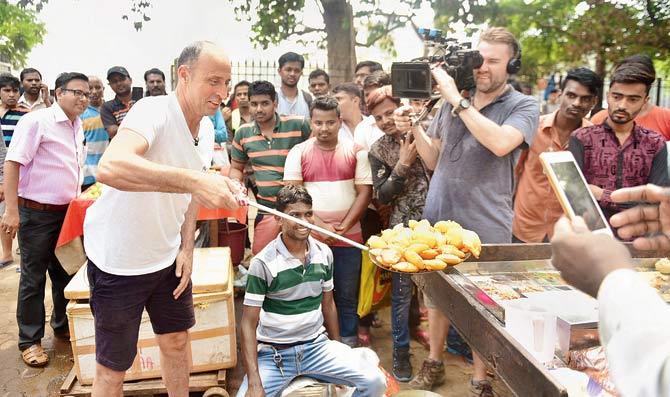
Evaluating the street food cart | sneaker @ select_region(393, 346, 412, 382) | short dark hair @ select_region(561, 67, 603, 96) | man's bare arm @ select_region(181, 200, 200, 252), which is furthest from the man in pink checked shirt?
short dark hair @ select_region(561, 67, 603, 96)

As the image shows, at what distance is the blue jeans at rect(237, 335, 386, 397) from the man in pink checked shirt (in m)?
1.79

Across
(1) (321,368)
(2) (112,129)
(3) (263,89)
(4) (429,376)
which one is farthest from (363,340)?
(2) (112,129)

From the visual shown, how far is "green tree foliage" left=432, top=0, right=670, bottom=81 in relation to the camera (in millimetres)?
7191

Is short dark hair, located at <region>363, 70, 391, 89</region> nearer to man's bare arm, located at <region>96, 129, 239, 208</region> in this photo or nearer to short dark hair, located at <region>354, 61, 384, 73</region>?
short dark hair, located at <region>354, 61, 384, 73</region>

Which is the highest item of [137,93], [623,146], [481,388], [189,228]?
[137,93]

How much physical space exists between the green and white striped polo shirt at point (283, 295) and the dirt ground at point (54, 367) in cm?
76

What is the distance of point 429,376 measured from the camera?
10.4ft

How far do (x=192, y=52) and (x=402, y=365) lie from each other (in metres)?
2.24

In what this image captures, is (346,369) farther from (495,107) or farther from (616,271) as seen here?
(616,271)

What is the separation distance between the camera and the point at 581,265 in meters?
0.99

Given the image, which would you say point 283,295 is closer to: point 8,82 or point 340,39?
point 8,82

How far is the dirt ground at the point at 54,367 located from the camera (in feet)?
10.5

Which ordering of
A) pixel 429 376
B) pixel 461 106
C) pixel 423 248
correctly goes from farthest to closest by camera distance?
pixel 429 376 < pixel 461 106 < pixel 423 248

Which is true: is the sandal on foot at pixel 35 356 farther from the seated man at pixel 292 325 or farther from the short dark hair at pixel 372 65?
the short dark hair at pixel 372 65
